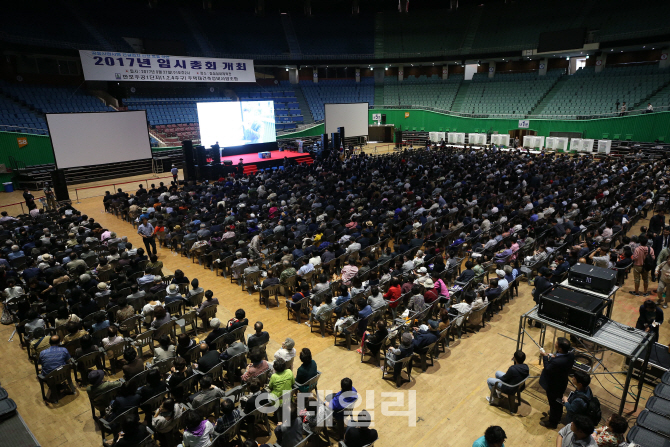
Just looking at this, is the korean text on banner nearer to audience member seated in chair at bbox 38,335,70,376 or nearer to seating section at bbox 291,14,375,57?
seating section at bbox 291,14,375,57

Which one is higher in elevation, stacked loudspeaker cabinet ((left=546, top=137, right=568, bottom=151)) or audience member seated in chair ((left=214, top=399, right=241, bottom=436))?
stacked loudspeaker cabinet ((left=546, top=137, right=568, bottom=151))

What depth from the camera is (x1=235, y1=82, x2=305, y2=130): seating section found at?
120ft

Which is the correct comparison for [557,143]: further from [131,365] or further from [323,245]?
[131,365]

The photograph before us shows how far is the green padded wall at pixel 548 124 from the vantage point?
87.4ft

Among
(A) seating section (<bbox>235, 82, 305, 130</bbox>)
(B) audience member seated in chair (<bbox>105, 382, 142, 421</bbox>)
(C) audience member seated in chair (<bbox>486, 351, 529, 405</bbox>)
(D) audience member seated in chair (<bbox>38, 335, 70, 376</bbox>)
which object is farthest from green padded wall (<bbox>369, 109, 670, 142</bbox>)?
(D) audience member seated in chair (<bbox>38, 335, 70, 376</bbox>)

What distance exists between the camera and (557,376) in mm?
5703

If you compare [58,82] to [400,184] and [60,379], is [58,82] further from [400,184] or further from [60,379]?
[60,379]

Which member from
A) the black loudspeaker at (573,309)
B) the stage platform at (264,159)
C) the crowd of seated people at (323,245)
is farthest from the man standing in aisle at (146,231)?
the stage platform at (264,159)

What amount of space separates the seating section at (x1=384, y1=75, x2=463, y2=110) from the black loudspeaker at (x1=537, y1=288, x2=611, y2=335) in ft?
118

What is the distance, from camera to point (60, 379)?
→ 6410 mm

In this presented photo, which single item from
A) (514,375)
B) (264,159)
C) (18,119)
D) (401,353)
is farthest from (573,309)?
(18,119)

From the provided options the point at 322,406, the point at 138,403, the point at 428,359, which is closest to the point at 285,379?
the point at 322,406

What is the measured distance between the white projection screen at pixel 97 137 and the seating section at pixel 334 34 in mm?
21622

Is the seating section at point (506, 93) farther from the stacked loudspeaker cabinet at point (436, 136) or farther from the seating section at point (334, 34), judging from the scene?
the seating section at point (334, 34)
